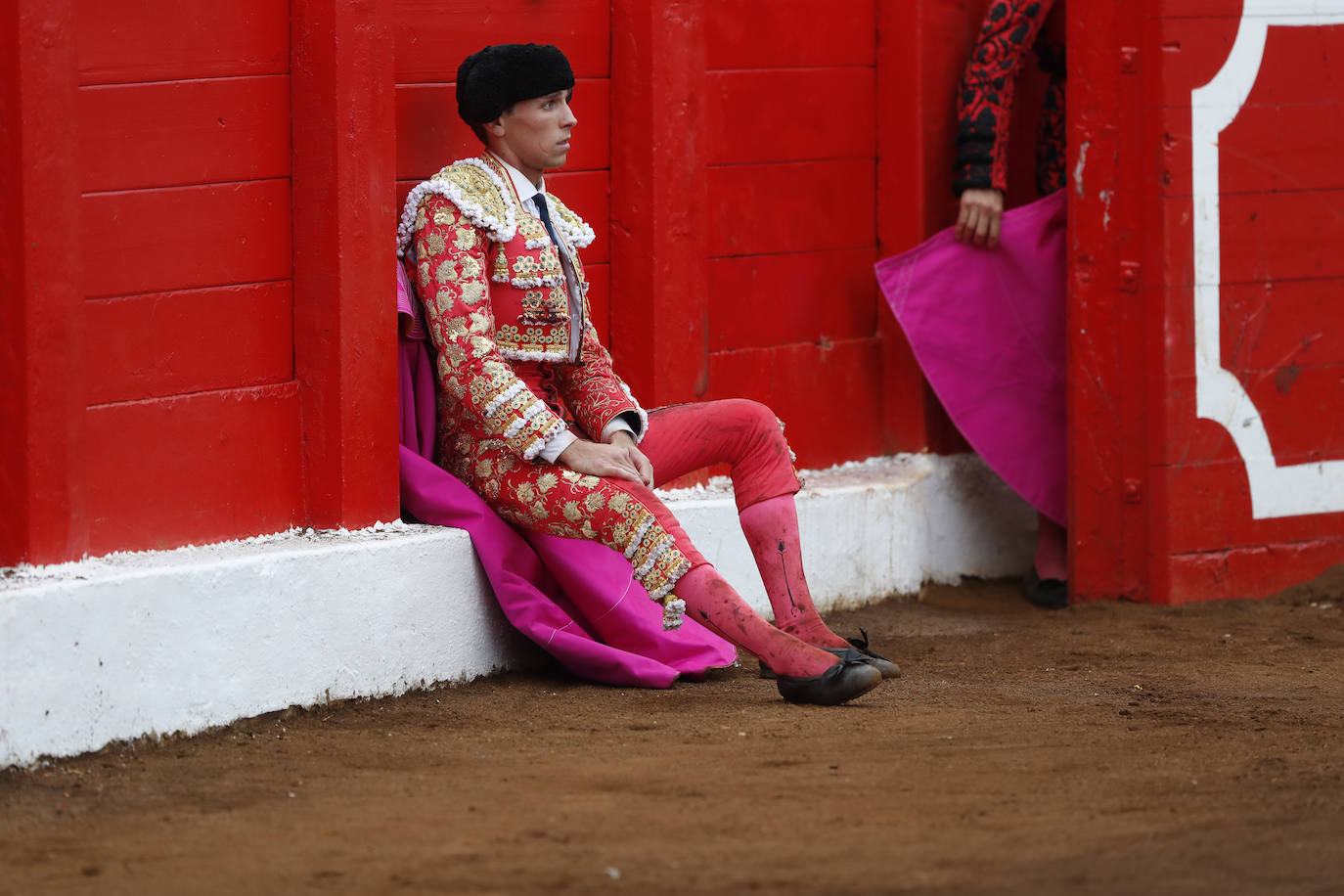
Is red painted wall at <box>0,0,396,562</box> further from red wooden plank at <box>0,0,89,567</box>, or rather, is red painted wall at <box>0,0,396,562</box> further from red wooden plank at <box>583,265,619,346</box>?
red wooden plank at <box>583,265,619,346</box>

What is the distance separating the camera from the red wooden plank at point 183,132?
3844 millimetres

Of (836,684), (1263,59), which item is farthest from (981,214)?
(836,684)

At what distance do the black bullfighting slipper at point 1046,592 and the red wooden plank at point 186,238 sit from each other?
2509 mm

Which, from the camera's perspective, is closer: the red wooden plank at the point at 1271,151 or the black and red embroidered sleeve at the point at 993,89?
the red wooden plank at the point at 1271,151

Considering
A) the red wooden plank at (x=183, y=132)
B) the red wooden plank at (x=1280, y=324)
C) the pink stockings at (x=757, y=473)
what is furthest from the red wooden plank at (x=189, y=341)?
the red wooden plank at (x=1280, y=324)

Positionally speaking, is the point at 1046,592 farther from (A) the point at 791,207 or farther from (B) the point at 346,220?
(B) the point at 346,220

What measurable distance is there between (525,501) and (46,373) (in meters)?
1.11

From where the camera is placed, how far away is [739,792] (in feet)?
11.1

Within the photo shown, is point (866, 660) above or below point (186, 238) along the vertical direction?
below

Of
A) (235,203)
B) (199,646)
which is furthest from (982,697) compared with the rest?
(235,203)

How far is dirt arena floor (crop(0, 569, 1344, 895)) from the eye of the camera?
2.93 m

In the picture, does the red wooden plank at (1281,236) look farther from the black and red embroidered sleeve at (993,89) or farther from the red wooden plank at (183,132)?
the red wooden plank at (183,132)

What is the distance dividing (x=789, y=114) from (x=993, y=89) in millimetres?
603

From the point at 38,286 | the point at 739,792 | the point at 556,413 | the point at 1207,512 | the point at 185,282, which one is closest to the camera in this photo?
the point at 739,792
